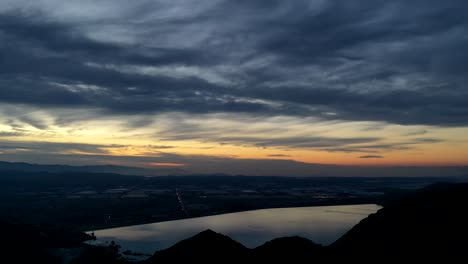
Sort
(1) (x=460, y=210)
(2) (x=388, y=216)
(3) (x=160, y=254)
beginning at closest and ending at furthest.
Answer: (1) (x=460, y=210) → (2) (x=388, y=216) → (3) (x=160, y=254)

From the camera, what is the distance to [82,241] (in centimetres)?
6297

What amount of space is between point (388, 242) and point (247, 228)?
48359 millimetres

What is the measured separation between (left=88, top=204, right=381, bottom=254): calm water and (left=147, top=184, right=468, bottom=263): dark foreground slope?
25584mm

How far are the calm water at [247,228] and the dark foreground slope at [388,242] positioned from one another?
25.6 metres

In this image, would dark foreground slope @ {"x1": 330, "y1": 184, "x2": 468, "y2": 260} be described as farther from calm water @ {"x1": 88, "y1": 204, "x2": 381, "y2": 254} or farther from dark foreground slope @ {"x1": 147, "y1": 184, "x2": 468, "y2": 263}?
calm water @ {"x1": 88, "y1": 204, "x2": 381, "y2": 254}

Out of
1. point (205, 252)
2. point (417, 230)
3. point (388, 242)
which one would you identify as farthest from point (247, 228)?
point (417, 230)

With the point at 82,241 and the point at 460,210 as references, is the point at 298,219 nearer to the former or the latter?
the point at 82,241

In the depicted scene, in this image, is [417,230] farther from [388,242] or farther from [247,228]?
[247,228]

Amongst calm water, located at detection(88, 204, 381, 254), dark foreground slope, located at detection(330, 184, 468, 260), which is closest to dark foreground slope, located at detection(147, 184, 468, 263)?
dark foreground slope, located at detection(330, 184, 468, 260)

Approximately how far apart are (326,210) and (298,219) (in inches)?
831

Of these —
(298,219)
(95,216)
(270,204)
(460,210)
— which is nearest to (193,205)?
(270,204)

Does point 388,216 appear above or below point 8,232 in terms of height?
above

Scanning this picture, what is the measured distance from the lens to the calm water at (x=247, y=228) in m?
64.9

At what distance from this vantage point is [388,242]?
98.8ft
